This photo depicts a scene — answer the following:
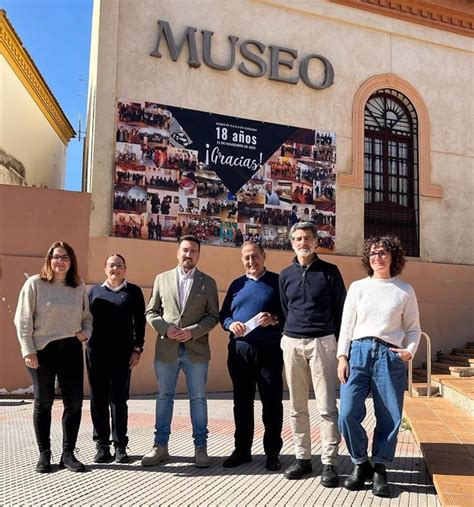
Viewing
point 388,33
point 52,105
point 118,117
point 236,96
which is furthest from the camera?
point 52,105

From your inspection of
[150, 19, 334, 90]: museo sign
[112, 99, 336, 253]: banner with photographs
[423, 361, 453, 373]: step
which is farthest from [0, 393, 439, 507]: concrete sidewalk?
[150, 19, 334, 90]: museo sign

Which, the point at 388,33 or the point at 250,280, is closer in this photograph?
the point at 250,280

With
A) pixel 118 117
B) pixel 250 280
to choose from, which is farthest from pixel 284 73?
pixel 250 280

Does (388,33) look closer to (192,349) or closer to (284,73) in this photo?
(284,73)

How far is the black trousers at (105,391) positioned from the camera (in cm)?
486

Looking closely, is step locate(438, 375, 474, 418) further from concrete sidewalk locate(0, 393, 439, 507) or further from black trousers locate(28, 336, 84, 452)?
black trousers locate(28, 336, 84, 452)

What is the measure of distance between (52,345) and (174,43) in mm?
7005

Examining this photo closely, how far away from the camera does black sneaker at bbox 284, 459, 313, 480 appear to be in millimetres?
4375

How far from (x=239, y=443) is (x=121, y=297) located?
1.61 metres

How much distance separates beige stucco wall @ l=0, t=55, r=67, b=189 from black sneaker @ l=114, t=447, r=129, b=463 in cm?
775

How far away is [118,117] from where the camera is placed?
9.62m

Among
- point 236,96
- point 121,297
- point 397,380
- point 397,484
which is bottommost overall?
point 397,484

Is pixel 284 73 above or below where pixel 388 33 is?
below

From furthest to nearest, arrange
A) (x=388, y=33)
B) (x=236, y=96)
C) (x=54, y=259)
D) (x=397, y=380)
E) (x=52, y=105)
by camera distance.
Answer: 1. (x=52, y=105)
2. (x=388, y=33)
3. (x=236, y=96)
4. (x=54, y=259)
5. (x=397, y=380)
